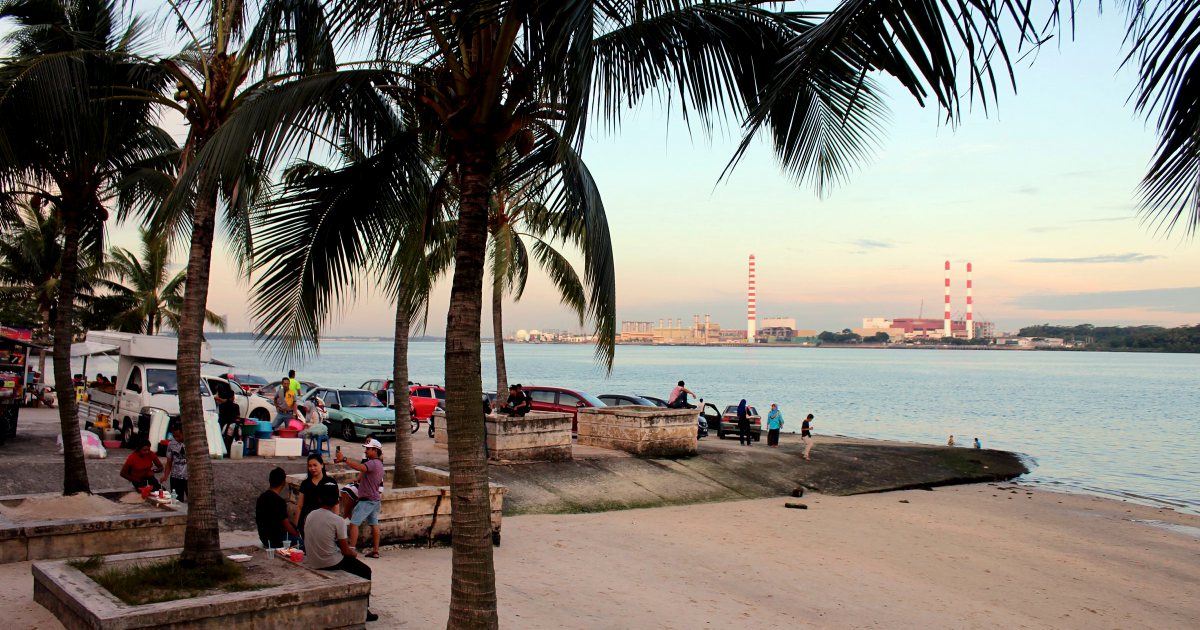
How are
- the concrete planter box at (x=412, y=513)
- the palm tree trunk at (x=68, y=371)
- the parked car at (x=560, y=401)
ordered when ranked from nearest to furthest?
1. the palm tree trunk at (x=68, y=371)
2. the concrete planter box at (x=412, y=513)
3. the parked car at (x=560, y=401)

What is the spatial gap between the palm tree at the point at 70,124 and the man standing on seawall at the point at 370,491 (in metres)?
3.58

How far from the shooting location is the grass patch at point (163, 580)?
7.23 metres

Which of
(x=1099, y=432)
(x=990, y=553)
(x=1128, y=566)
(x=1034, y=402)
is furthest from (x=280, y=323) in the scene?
(x=1034, y=402)

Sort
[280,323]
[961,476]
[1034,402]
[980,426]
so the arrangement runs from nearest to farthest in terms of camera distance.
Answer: [280,323], [961,476], [980,426], [1034,402]

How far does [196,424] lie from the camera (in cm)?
820

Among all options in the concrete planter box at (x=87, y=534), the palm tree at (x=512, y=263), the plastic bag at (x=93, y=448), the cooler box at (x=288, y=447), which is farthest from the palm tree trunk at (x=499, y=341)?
the concrete planter box at (x=87, y=534)

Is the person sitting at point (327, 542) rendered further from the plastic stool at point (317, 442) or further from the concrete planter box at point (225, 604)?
the plastic stool at point (317, 442)

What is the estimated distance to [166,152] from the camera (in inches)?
469

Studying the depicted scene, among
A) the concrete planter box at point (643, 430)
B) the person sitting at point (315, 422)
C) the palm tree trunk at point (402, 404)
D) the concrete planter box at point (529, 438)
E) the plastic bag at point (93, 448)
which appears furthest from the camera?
the concrete planter box at point (643, 430)

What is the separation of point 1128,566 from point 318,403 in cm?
1957

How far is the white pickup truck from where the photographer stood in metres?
19.0

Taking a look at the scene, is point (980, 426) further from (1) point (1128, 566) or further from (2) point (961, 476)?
(1) point (1128, 566)

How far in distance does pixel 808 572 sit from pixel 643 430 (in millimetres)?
8364

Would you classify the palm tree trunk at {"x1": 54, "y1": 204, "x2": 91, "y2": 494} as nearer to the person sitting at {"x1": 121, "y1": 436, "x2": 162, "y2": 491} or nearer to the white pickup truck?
the person sitting at {"x1": 121, "y1": 436, "x2": 162, "y2": 491}
